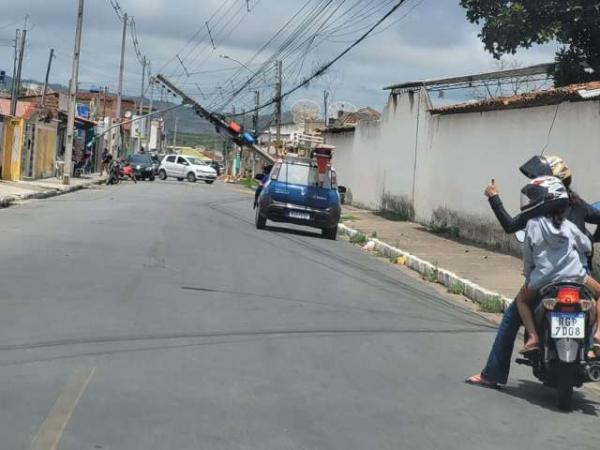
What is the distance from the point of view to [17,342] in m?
Result: 7.14

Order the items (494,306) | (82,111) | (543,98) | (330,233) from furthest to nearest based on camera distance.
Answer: (82,111) < (330,233) < (543,98) < (494,306)

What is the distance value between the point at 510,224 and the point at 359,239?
14548mm

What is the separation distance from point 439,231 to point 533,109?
598 centimetres

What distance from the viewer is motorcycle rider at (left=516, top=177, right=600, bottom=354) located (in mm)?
6305

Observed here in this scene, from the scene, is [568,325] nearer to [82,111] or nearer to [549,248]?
[549,248]

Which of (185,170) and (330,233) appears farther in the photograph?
(185,170)

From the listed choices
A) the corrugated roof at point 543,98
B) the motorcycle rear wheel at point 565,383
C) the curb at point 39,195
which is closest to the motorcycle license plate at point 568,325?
the motorcycle rear wheel at point 565,383

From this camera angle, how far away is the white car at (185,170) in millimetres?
59719

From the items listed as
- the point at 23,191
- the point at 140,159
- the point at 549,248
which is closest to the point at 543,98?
the point at 549,248

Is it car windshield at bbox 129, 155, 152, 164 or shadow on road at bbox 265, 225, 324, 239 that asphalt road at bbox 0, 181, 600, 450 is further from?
car windshield at bbox 129, 155, 152, 164

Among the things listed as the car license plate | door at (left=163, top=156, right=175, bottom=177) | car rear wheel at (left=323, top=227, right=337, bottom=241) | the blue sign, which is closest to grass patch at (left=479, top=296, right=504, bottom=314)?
the car license plate

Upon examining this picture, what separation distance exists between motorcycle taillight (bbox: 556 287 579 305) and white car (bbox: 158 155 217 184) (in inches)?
2132

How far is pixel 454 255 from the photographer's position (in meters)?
17.6

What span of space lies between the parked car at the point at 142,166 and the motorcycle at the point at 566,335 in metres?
49.7
